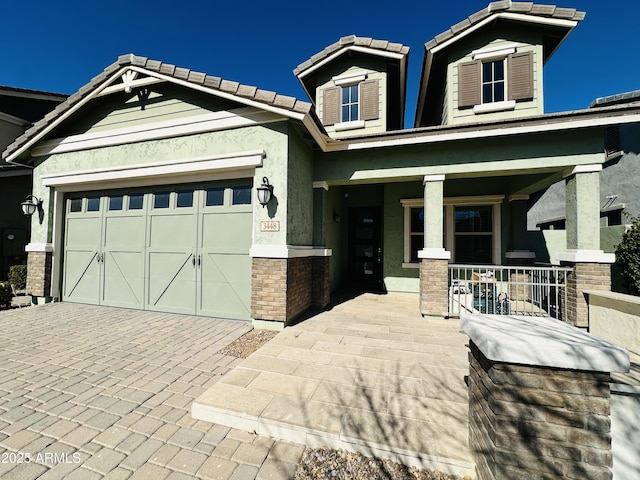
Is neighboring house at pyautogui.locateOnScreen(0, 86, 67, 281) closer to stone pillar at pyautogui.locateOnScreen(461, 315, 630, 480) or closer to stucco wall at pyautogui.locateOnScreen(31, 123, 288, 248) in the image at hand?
stucco wall at pyautogui.locateOnScreen(31, 123, 288, 248)

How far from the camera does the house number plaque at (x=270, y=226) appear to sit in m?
4.57

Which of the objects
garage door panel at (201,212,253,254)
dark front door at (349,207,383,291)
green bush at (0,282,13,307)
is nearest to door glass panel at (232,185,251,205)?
garage door panel at (201,212,253,254)

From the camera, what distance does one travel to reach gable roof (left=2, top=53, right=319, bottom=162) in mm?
4387

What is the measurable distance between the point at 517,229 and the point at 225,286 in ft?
24.4

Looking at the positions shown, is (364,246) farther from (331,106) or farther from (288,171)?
(288,171)

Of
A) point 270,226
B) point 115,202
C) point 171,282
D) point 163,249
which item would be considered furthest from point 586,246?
point 115,202

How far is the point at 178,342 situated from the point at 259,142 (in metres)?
3.58

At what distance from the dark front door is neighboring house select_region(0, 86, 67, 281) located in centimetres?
1122

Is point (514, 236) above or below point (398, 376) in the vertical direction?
above

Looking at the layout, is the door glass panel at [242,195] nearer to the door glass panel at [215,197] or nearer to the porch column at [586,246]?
the door glass panel at [215,197]

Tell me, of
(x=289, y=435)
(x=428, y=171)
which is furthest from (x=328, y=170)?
(x=289, y=435)

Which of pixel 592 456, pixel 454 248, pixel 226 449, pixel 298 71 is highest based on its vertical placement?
pixel 298 71

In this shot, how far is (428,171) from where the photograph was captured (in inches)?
207

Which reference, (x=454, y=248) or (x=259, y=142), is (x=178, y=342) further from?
(x=454, y=248)
